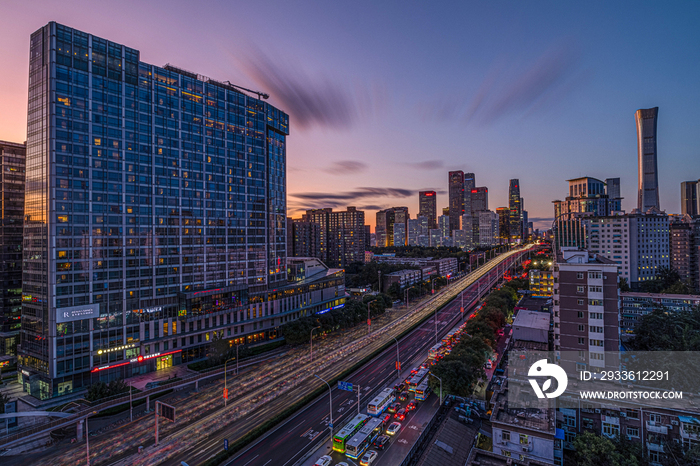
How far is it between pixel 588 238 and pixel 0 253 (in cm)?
19250

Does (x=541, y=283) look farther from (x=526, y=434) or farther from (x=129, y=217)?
(x=129, y=217)

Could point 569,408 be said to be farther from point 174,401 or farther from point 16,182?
point 16,182

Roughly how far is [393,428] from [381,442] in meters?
3.64

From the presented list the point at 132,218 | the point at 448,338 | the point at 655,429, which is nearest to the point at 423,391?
the point at 655,429

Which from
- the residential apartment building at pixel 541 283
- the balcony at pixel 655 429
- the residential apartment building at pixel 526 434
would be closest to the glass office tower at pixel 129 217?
the residential apartment building at pixel 526 434

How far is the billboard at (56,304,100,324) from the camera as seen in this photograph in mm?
58000

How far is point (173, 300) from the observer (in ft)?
238

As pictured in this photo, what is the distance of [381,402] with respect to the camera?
5084cm

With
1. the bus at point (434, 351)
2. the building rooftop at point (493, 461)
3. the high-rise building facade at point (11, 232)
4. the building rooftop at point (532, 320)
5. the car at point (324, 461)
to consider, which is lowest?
the car at point (324, 461)

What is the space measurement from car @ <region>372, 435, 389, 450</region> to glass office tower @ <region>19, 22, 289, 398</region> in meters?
47.1

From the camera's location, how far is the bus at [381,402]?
4975 cm

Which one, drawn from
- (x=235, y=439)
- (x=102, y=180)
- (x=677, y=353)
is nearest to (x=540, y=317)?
(x=677, y=353)

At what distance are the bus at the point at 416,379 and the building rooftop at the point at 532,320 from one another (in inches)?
1013

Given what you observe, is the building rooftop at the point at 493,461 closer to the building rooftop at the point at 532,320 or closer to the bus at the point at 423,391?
the bus at the point at 423,391
